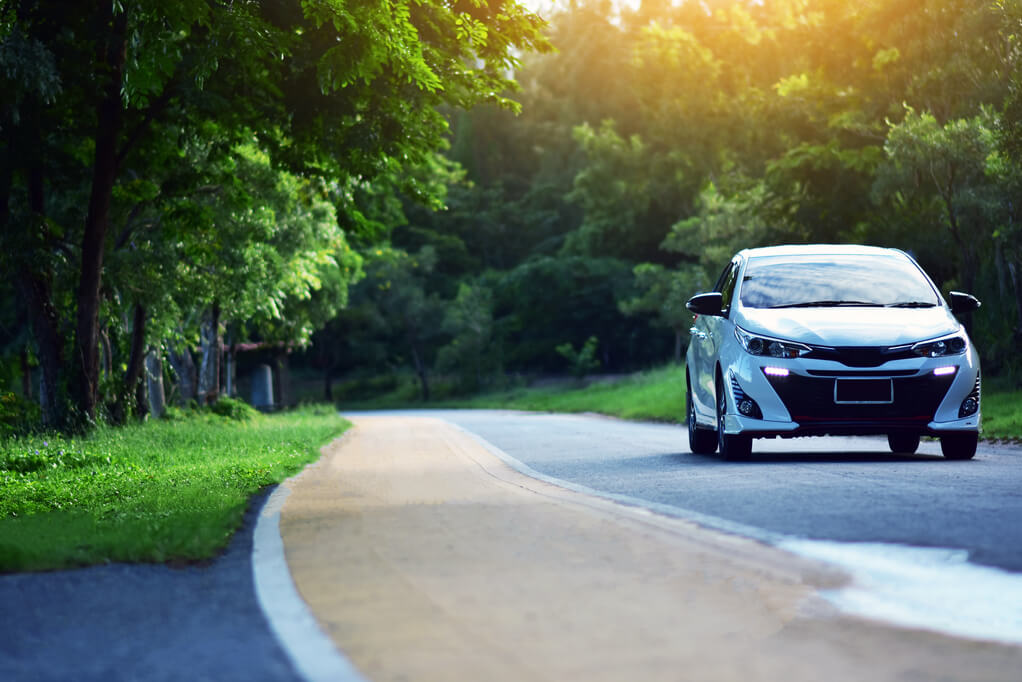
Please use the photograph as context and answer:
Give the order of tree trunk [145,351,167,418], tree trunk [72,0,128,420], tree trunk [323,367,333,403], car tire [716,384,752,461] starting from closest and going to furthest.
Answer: car tire [716,384,752,461], tree trunk [72,0,128,420], tree trunk [145,351,167,418], tree trunk [323,367,333,403]

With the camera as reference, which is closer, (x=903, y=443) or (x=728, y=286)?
(x=728, y=286)

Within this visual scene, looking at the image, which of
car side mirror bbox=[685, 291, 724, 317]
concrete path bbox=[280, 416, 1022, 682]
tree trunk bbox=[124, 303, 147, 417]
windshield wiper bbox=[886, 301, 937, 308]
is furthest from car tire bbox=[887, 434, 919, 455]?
tree trunk bbox=[124, 303, 147, 417]

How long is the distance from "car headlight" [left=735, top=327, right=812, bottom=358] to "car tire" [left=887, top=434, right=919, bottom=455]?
2.54 m

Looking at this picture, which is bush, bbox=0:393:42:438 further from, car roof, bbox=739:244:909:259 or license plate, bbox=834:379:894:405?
license plate, bbox=834:379:894:405

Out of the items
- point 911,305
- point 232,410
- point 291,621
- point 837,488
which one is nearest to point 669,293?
point 232,410

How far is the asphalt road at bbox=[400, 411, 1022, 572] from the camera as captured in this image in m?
6.52

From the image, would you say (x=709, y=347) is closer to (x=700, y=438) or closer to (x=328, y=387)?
(x=700, y=438)

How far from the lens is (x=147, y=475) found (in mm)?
12109

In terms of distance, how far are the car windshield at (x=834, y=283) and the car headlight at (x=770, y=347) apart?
71cm

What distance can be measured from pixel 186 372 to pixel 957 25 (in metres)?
21.6

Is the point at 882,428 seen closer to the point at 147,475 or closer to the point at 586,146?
the point at 147,475

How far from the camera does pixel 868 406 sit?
1095 centimetres

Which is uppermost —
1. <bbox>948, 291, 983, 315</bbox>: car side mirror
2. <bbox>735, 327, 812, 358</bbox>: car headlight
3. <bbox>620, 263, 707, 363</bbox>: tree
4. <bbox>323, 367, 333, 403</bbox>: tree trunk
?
<bbox>620, 263, 707, 363</bbox>: tree

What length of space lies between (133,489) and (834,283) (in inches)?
263
